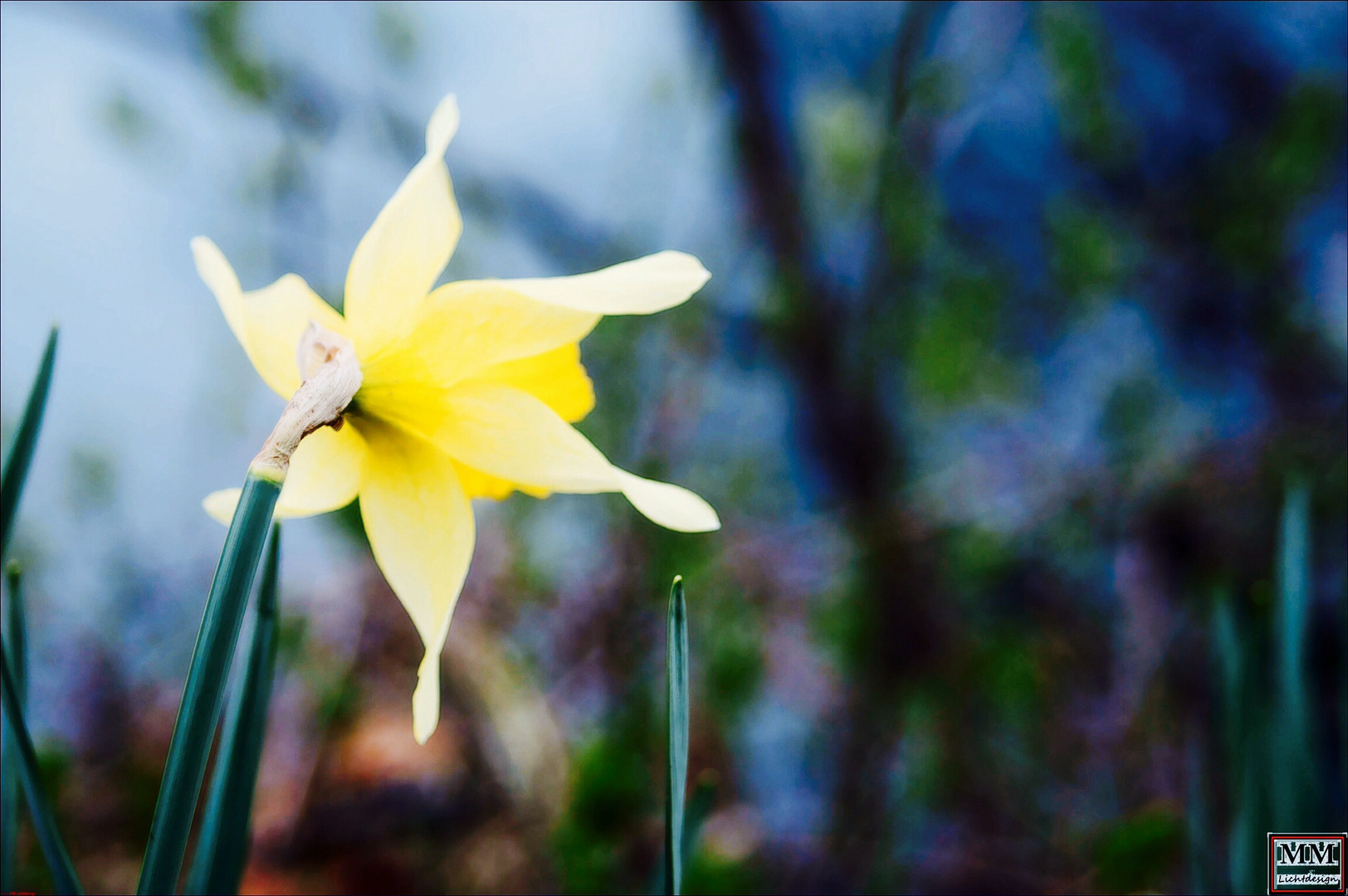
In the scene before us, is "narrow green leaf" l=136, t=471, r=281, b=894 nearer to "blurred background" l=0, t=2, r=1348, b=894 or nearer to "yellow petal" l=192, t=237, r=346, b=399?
"yellow petal" l=192, t=237, r=346, b=399

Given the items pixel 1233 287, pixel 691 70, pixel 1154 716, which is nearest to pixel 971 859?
pixel 1154 716

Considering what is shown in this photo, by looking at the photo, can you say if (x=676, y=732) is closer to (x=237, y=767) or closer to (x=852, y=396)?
(x=237, y=767)

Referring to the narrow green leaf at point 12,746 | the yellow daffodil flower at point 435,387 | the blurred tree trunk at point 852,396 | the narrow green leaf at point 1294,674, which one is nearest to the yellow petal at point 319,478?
the yellow daffodil flower at point 435,387

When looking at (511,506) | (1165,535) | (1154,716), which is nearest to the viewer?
(1154,716)

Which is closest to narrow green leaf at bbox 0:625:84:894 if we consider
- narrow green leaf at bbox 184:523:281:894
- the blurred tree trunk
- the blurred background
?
narrow green leaf at bbox 184:523:281:894

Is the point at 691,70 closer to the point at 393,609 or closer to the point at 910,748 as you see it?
the point at 393,609

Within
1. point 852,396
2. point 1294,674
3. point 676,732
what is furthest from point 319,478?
point 852,396

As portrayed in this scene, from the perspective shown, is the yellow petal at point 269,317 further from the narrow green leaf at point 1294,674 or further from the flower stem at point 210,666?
the narrow green leaf at point 1294,674
